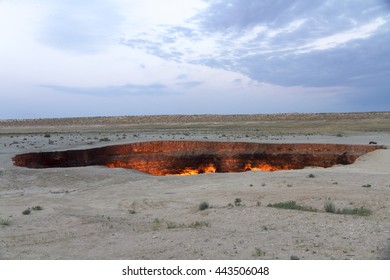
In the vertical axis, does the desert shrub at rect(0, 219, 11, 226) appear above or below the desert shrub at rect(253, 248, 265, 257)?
below

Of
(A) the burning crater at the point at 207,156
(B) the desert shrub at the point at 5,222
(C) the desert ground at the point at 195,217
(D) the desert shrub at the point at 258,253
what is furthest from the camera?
(A) the burning crater at the point at 207,156

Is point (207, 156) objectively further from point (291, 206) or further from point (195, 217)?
point (195, 217)

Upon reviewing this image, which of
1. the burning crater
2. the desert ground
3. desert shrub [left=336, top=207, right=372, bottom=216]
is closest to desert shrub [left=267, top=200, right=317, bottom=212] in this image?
the desert ground

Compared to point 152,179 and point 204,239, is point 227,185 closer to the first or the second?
point 152,179

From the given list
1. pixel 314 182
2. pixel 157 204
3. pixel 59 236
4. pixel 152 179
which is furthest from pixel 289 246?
pixel 152 179

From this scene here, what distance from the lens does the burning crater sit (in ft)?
89.6

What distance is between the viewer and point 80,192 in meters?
16.5

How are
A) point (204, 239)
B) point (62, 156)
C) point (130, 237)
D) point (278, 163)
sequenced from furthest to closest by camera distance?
point (278, 163), point (62, 156), point (130, 237), point (204, 239)

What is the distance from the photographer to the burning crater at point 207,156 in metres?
27.3

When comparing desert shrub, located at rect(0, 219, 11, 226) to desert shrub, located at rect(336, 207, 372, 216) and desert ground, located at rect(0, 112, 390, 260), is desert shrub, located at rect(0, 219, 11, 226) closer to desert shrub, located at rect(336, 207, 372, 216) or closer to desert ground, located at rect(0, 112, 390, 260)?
desert ground, located at rect(0, 112, 390, 260)

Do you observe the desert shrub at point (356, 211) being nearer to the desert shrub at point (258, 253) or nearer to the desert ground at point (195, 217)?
the desert ground at point (195, 217)

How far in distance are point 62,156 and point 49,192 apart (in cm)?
1048

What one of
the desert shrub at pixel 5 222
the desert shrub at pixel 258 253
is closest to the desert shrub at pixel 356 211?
the desert shrub at pixel 258 253

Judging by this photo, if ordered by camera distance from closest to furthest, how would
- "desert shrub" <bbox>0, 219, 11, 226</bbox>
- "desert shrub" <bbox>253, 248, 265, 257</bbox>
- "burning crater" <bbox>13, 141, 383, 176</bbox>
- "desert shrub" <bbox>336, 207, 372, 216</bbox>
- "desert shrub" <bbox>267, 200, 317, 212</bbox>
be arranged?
"desert shrub" <bbox>253, 248, 265, 257</bbox> < "desert shrub" <bbox>336, 207, 372, 216</bbox> < "desert shrub" <bbox>0, 219, 11, 226</bbox> < "desert shrub" <bbox>267, 200, 317, 212</bbox> < "burning crater" <bbox>13, 141, 383, 176</bbox>
